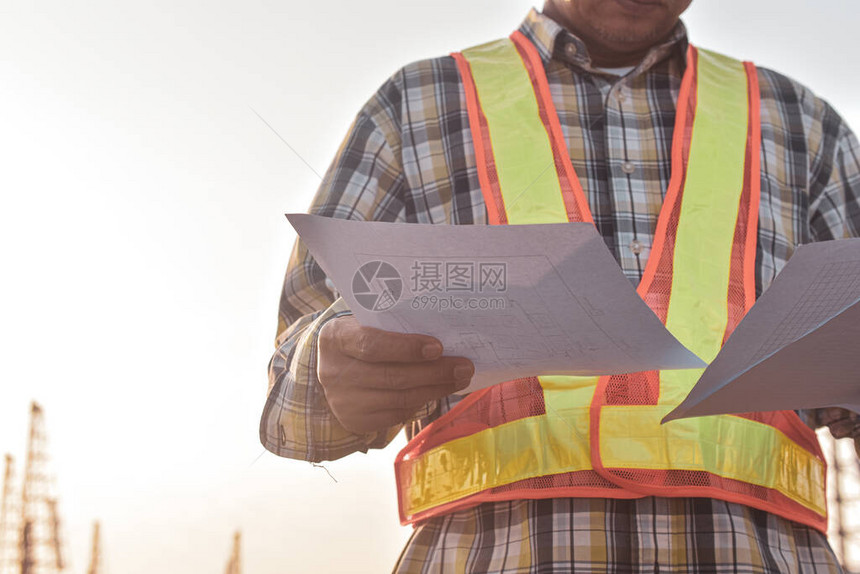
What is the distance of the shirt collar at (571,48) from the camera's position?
6.11 feet

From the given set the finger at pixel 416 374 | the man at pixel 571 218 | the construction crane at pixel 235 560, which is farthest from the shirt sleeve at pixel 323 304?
the construction crane at pixel 235 560

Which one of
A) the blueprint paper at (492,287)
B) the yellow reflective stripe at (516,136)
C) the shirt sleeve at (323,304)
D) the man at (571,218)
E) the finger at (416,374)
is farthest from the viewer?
the yellow reflective stripe at (516,136)

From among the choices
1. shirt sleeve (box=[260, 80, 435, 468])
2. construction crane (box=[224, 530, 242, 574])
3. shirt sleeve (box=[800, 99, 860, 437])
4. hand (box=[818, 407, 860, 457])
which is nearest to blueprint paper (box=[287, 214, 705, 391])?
shirt sleeve (box=[260, 80, 435, 468])

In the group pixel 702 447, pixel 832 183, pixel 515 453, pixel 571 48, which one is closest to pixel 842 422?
pixel 702 447

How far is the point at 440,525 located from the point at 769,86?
1142mm

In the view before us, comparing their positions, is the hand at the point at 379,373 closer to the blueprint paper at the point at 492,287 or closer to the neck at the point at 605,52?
the blueprint paper at the point at 492,287

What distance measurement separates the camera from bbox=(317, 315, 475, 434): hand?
1170 mm

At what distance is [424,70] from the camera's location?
1.87 meters

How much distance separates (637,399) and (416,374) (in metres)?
0.40

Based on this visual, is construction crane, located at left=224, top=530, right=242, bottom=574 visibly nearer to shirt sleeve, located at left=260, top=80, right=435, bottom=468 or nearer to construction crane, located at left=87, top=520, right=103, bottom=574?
construction crane, located at left=87, top=520, right=103, bottom=574

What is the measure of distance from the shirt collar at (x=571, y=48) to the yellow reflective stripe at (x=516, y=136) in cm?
6

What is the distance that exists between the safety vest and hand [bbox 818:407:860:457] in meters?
0.10

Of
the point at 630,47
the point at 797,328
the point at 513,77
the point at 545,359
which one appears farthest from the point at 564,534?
the point at 630,47

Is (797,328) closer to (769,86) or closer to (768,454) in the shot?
(768,454)
